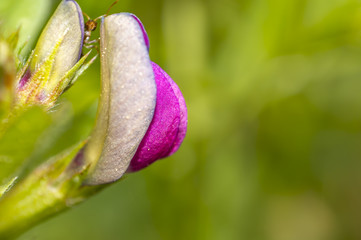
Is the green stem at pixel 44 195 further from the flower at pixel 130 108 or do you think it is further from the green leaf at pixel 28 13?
the green leaf at pixel 28 13

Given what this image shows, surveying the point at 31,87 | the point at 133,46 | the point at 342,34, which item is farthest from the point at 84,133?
the point at 342,34

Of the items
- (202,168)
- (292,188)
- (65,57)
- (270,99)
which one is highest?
(65,57)

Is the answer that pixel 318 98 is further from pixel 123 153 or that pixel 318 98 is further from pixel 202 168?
pixel 123 153

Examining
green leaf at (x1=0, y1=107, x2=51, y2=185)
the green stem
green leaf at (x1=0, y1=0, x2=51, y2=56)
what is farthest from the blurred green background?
green leaf at (x1=0, y1=107, x2=51, y2=185)

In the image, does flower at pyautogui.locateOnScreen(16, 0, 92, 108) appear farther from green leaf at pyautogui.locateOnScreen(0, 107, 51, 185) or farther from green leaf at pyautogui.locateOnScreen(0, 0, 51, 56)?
green leaf at pyautogui.locateOnScreen(0, 0, 51, 56)

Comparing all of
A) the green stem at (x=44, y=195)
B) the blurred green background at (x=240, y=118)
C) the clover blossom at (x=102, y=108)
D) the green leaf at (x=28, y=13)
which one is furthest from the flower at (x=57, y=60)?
the blurred green background at (x=240, y=118)

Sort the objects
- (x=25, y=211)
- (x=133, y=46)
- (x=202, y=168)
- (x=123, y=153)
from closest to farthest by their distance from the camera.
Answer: (x=133, y=46)
(x=123, y=153)
(x=25, y=211)
(x=202, y=168)
